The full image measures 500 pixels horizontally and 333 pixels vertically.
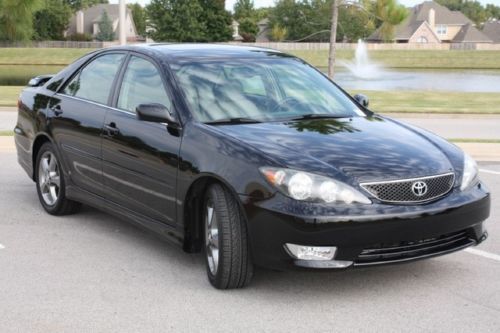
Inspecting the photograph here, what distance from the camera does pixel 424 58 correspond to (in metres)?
75.8

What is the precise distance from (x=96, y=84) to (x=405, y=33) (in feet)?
360

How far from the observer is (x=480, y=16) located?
164250 millimetres

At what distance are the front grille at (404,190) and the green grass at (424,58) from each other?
6600 centimetres

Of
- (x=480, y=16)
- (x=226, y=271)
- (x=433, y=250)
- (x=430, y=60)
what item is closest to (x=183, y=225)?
(x=226, y=271)

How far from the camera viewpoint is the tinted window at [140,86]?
19.3 feet

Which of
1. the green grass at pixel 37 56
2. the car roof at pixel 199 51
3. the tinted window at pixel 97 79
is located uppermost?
the car roof at pixel 199 51

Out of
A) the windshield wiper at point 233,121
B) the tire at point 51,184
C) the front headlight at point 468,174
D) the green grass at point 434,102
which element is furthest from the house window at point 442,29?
the windshield wiper at point 233,121

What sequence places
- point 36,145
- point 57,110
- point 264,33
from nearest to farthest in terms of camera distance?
point 57,110, point 36,145, point 264,33

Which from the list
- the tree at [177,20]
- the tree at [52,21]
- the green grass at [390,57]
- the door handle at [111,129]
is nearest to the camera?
the door handle at [111,129]

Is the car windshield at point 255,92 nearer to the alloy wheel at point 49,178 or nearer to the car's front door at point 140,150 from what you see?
the car's front door at point 140,150

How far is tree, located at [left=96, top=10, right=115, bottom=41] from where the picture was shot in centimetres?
10262

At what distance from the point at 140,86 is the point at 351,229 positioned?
235 cm

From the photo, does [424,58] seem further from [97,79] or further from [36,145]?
[97,79]

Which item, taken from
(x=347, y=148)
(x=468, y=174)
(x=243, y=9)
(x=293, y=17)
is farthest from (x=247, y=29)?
(x=347, y=148)
